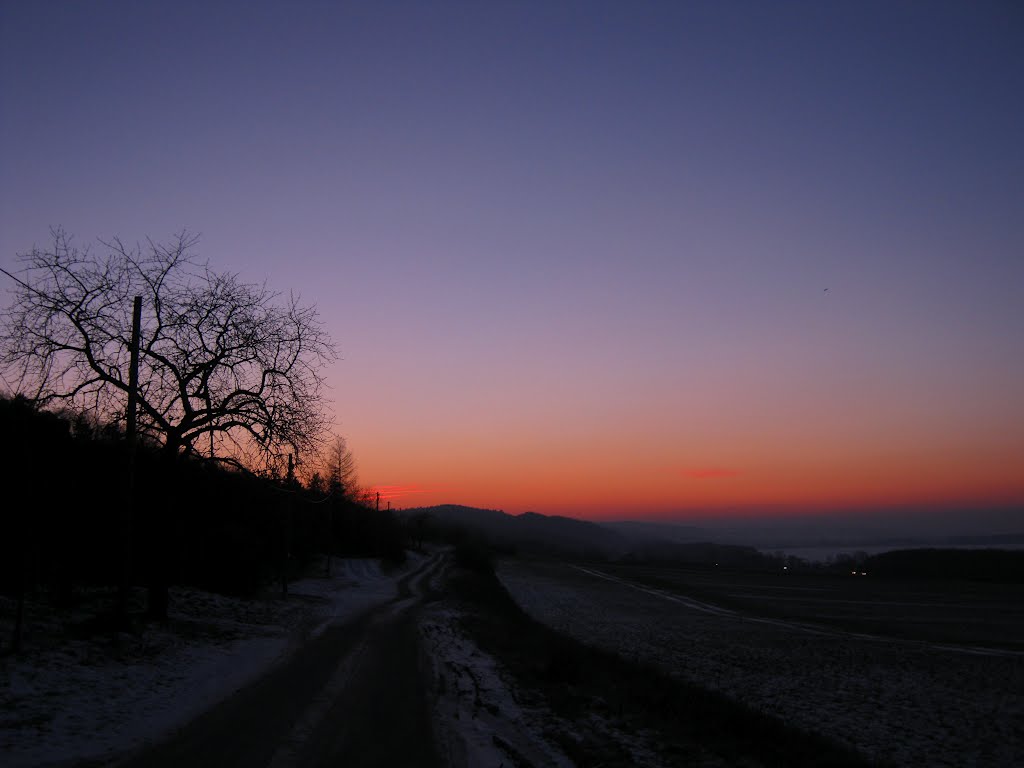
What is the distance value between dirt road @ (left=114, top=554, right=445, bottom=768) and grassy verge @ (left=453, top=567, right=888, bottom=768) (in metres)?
2.30

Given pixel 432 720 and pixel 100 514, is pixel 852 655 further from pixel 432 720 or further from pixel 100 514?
pixel 100 514

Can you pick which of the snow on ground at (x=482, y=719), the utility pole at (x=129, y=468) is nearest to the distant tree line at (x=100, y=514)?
the utility pole at (x=129, y=468)

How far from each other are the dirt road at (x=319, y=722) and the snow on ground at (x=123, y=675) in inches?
24.7

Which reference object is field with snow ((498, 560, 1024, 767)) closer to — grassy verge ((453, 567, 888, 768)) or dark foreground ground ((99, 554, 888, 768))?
grassy verge ((453, 567, 888, 768))

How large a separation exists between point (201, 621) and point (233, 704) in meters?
10.4

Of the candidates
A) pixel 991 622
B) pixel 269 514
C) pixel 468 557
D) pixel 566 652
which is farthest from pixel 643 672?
pixel 468 557

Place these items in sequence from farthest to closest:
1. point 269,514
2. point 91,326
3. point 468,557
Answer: point 468,557, point 269,514, point 91,326

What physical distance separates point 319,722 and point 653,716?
18.2 feet

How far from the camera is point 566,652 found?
1809 centimetres

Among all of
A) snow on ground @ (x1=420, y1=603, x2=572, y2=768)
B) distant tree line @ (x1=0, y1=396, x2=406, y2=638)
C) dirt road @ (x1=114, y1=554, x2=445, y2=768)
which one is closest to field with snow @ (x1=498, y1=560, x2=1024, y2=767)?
snow on ground @ (x1=420, y1=603, x2=572, y2=768)

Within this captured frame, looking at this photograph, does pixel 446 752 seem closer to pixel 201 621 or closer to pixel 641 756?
pixel 641 756

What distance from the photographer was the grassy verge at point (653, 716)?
9.54 metres

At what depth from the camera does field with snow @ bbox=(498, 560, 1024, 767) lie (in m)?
12.5

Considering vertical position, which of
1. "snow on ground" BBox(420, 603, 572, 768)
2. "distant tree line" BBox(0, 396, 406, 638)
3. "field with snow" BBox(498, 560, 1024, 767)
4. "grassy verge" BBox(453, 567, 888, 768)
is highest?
"distant tree line" BBox(0, 396, 406, 638)
